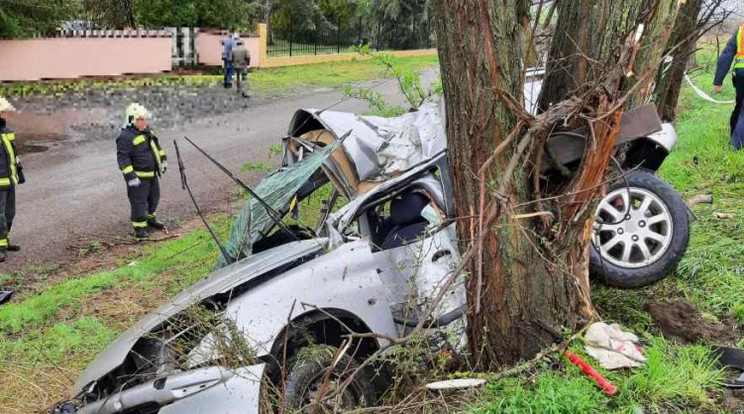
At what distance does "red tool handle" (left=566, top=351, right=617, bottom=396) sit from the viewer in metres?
3.24

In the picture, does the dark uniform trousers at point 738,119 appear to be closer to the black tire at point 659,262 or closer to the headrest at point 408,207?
the black tire at point 659,262

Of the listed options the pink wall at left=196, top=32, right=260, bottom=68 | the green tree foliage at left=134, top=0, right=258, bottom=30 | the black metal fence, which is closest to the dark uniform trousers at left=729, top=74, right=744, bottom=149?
the pink wall at left=196, top=32, right=260, bottom=68

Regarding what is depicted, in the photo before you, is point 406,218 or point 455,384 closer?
point 455,384

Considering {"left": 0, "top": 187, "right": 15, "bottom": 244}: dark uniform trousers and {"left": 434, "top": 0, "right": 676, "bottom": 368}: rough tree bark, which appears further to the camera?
{"left": 0, "top": 187, "right": 15, "bottom": 244}: dark uniform trousers

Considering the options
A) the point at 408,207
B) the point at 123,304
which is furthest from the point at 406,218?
the point at 123,304

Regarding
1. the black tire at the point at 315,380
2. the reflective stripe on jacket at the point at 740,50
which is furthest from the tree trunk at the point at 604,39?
the reflective stripe on jacket at the point at 740,50

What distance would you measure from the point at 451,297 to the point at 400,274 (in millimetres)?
323

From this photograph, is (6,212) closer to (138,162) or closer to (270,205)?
(138,162)

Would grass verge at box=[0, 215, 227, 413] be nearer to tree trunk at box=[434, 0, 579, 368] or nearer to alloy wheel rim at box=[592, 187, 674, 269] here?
tree trunk at box=[434, 0, 579, 368]

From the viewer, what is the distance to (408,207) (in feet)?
15.1

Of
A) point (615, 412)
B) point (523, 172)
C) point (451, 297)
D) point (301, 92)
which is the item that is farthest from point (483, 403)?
point (301, 92)

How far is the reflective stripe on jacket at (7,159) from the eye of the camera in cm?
793

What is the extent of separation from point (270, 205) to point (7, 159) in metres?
4.73

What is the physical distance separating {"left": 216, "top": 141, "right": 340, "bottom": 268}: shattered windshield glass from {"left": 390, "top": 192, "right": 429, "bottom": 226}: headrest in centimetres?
58
